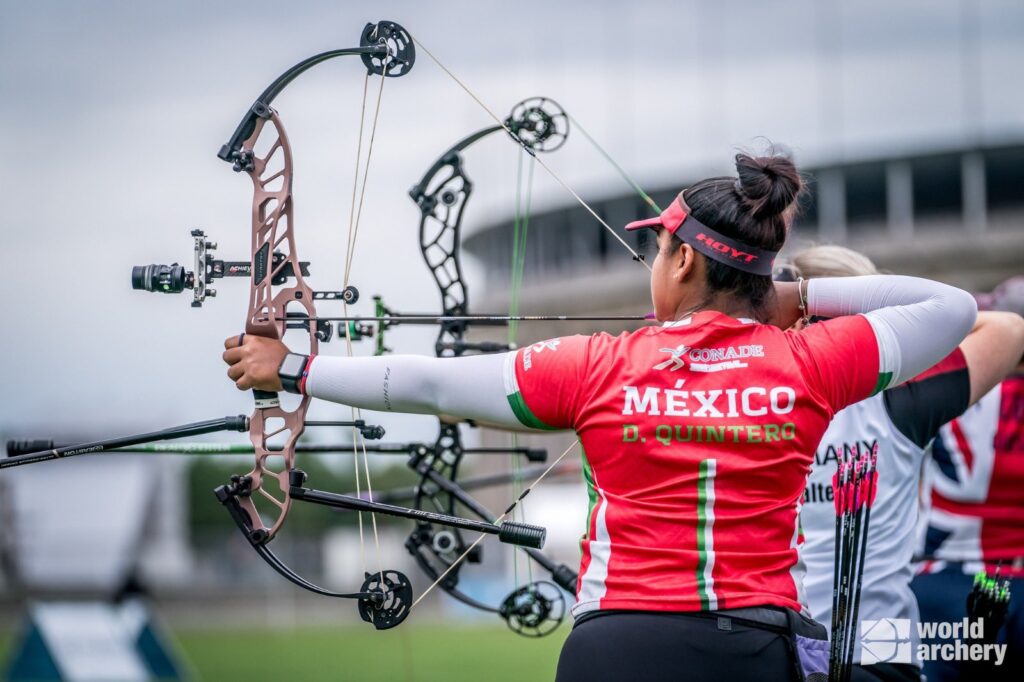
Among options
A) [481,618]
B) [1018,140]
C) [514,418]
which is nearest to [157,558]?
[481,618]

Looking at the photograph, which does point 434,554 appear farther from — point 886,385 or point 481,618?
point 481,618

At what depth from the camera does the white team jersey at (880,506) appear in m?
2.94

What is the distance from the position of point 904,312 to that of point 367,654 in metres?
12.1

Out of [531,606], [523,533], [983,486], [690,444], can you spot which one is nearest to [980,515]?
[983,486]

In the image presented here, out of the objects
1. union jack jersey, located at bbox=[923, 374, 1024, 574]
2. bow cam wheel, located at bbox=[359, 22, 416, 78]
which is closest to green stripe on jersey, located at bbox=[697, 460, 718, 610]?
bow cam wheel, located at bbox=[359, 22, 416, 78]

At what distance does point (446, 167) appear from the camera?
4.07 meters

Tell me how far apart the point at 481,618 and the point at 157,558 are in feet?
38.9

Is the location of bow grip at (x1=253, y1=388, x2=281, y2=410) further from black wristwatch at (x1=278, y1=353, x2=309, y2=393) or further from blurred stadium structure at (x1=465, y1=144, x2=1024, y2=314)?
blurred stadium structure at (x1=465, y1=144, x2=1024, y2=314)

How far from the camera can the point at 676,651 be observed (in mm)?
1947

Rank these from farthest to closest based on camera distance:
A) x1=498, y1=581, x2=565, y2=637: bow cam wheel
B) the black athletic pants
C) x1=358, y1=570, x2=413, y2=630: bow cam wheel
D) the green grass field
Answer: the green grass field < x1=498, y1=581, x2=565, y2=637: bow cam wheel < x1=358, y1=570, x2=413, y2=630: bow cam wheel < the black athletic pants

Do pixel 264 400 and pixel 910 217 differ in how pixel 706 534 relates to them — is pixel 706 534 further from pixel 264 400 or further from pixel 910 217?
pixel 910 217

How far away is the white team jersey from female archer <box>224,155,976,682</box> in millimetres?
759

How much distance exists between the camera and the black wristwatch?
2264 millimetres

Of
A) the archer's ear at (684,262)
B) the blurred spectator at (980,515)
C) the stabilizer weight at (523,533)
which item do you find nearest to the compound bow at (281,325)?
the stabilizer weight at (523,533)
